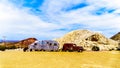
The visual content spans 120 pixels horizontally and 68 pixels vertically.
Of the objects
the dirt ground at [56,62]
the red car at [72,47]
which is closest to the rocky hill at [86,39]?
the red car at [72,47]

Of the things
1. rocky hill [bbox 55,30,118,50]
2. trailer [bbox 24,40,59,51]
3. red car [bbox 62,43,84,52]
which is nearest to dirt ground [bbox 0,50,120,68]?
red car [bbox 62,43,84,52]

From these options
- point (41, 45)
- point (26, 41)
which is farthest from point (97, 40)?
point (41, 45)

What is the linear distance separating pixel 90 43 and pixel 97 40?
229 inches

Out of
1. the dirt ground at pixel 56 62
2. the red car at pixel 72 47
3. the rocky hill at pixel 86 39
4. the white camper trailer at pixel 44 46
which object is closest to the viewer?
the dirt ground at pixel 56 62

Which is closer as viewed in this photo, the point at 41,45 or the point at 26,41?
the point at 41,45

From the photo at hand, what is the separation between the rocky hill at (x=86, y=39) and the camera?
59812mm

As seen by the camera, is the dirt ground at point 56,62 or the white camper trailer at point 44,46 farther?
the white camper trailer at point 44,46

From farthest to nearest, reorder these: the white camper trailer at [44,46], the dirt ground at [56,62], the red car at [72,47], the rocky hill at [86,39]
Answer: the rocky hill at [86,39] → the white camper trailer at [44,46] → the red car at [72,47] → the dirt ground at [56,62]

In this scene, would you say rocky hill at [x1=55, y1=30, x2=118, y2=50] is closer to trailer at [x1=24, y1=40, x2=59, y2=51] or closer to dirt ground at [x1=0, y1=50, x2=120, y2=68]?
trailer at [x1=24, y1=40, x2=59, y2=51]

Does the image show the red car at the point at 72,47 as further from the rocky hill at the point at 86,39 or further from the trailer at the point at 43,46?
the rocky hill at the point at 86,39

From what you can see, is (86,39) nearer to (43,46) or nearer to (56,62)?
(43,46)

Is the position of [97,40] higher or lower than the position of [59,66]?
higher

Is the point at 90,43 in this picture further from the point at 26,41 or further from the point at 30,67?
the point at 30,67

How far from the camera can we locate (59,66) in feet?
67.2
